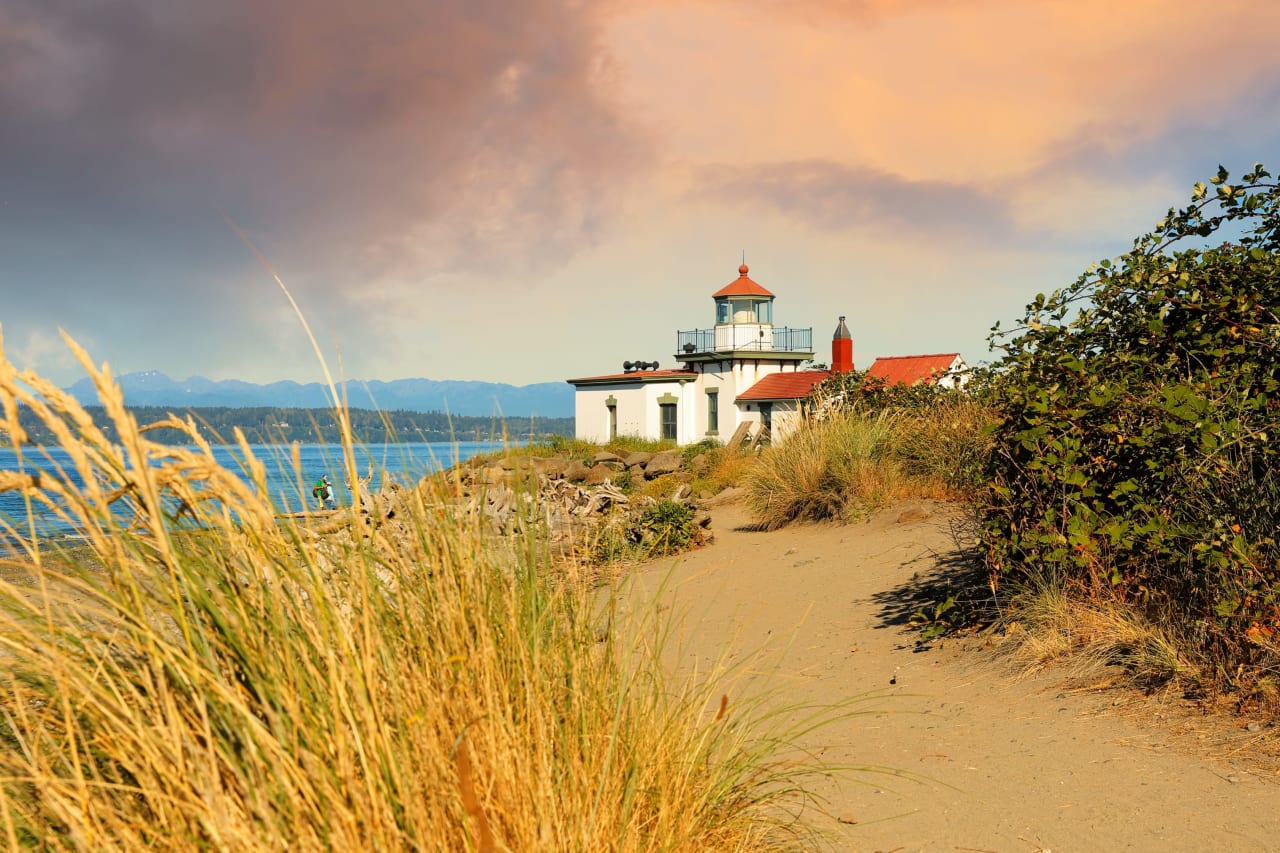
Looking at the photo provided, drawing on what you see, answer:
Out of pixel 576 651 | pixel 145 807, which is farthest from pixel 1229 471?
pixel 145 807

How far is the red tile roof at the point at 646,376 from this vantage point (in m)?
36.6

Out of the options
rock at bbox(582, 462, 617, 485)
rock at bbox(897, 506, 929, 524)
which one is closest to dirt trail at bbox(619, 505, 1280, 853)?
rock at bbox(897, 506, 929, 524)

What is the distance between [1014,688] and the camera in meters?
5.77

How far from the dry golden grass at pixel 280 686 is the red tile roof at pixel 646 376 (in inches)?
1326

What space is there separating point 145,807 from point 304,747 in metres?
0.47

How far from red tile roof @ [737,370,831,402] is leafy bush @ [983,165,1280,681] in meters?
24.3

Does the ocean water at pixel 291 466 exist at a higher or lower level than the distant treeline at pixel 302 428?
lower

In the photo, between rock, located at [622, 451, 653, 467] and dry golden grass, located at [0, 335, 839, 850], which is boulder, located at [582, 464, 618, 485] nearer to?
rock, located at [622, 451, 653, 467]

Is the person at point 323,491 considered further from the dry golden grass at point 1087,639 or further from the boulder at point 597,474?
the boulder at point 597,474

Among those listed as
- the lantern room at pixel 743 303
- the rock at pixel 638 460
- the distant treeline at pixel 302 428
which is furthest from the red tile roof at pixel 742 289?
the distant treeline at pixel 302 428

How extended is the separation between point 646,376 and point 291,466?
34.2 metres

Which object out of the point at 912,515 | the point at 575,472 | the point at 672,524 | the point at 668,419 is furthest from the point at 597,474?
the point at 912,515

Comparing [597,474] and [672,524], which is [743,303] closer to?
[597,474]

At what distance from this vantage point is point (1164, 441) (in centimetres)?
598
